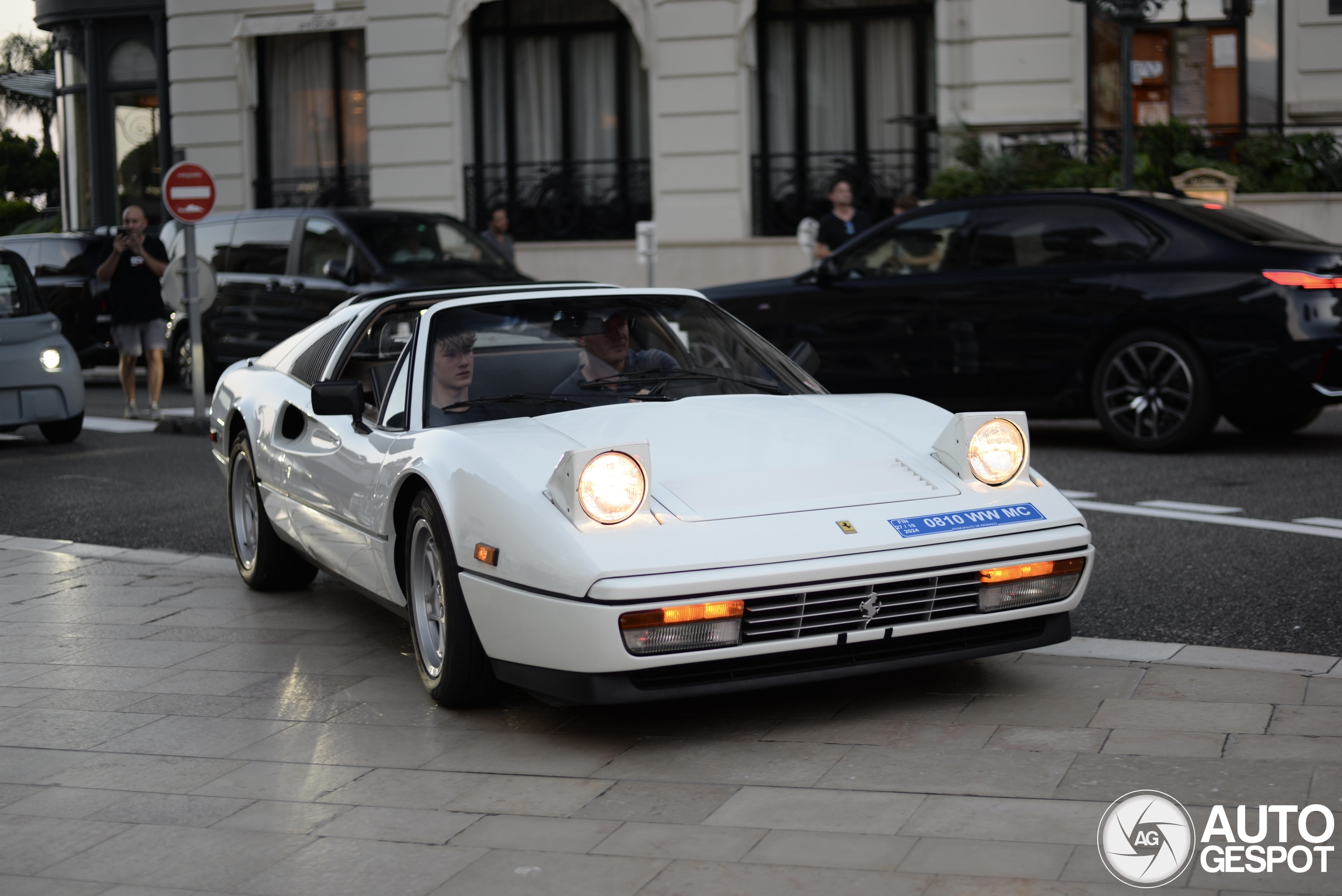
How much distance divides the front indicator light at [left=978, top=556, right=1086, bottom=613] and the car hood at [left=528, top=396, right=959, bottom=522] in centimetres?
27

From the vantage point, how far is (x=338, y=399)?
18.1 feet

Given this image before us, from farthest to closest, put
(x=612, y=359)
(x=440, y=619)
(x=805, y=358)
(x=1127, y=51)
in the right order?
(x=1127, y=51) → (x=805, y=358) → (x=612, y=359) → (x=440, y=619)

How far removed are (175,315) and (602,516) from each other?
14.5 meters

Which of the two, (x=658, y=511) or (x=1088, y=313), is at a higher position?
(x=1088, y=313)

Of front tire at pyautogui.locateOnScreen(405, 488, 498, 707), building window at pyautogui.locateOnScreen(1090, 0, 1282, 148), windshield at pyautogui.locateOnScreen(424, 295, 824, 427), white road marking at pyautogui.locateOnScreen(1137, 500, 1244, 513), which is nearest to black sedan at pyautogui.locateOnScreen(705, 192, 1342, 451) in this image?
white road marking at pyautogui.locateOnScreen(1137, 500, 1244, 513)

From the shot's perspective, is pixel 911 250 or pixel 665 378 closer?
pixel 665 378

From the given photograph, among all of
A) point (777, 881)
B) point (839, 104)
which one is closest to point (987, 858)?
point (777, 881)

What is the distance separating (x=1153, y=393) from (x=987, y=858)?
23.3 feet

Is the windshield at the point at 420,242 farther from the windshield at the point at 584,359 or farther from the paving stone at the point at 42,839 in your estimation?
the paving stone at the point at 42,839

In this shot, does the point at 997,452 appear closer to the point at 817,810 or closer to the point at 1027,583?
the point at 1027,583

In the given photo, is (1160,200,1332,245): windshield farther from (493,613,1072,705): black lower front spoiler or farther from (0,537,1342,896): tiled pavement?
(493,613,1072,705): black lower front spoiler

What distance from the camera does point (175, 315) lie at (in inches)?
703

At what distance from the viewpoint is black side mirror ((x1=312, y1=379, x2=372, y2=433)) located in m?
5.48

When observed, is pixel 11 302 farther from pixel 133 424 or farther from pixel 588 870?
pixel 588 870
